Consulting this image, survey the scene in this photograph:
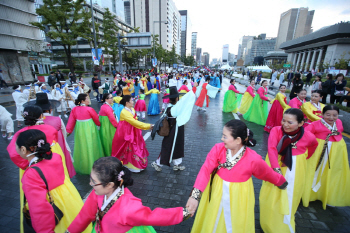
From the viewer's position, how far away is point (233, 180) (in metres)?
1.79

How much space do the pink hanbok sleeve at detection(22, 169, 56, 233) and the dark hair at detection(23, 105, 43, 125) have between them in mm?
1141

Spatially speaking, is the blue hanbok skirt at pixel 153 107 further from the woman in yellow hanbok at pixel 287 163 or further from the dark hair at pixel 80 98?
the woman in yellow hanbok at pixel 287 163

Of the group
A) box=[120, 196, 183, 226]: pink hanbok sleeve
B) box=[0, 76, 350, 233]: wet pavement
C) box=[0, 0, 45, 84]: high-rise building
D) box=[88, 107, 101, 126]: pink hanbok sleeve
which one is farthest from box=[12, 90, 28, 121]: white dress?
box=[0, 0, 45, 84]: high-rise building

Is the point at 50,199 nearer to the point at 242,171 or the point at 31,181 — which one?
the point at 31,181

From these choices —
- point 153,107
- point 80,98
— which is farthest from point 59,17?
point 80,98

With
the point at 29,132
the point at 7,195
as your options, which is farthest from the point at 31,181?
the point at 7,195

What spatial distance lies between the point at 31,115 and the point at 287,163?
361 cm

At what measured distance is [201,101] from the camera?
9.84 m

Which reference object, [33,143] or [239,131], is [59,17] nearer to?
[33,143]

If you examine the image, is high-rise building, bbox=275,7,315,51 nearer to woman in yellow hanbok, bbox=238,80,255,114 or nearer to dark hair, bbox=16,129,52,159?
woman in yellow hanbok, bbox=238,80,255,114

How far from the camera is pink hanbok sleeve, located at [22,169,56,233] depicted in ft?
5.18

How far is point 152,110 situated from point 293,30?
130 m

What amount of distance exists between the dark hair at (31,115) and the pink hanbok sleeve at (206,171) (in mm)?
2429

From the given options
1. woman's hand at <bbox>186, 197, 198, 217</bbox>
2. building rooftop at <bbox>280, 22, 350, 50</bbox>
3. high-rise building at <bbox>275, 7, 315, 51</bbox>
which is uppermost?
high-rise building at <bbox>275, 7, 315, 51</bbox>
